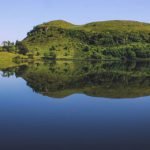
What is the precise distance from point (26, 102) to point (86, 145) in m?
22.3

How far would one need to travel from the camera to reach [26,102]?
1809 inches

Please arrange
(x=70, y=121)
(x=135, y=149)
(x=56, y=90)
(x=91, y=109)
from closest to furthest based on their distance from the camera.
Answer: (x=135, y=149)
(x=70, y=121)
(x=91, y=109)
(x=56, y=90)

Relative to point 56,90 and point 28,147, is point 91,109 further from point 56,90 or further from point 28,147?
point 56,90

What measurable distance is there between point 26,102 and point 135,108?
1292cm

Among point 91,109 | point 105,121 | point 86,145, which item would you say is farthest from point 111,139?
point 91,109

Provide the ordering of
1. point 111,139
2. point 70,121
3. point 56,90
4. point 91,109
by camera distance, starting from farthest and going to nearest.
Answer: point 56,90 → point 91,109 → point 70,121 → point 111,139

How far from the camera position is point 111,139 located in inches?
1030

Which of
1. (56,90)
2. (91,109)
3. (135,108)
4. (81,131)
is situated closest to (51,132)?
(81,131)

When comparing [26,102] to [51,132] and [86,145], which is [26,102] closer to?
[51,132]

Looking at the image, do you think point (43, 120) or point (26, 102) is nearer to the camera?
point (43, 120)

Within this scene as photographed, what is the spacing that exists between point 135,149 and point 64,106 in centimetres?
1969

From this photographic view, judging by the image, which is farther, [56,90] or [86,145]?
[56,90]

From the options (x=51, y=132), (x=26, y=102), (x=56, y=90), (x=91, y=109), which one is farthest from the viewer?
(x=56, y=90)

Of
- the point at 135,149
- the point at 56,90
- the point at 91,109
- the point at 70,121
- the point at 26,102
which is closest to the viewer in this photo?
the point at 135,149
